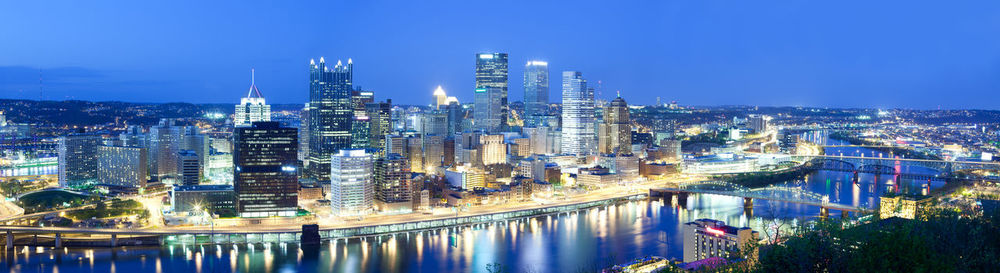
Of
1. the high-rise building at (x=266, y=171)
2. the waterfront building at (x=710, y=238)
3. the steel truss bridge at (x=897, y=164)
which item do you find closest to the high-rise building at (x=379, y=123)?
the high-rise building at (x=266, y=171)

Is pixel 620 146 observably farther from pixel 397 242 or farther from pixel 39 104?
pixel 39 104

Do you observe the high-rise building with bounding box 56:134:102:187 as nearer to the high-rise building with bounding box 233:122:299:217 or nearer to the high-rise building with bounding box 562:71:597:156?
the high-rise building with bounding box 233:122:299:217

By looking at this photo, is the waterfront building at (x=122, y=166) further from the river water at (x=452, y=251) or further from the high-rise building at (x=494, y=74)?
the high-rise building at (x=494, y=74)

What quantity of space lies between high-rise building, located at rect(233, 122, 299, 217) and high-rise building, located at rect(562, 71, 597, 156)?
20.2 m

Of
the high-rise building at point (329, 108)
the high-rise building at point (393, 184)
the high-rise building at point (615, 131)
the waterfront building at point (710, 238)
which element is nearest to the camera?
the waterfront building at point (710, 238)

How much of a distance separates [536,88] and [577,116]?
12338mm

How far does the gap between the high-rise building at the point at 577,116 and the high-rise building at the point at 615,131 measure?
0.58 meters

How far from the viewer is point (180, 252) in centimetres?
1545

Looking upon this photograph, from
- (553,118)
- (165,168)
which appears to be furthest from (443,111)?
(165,168)

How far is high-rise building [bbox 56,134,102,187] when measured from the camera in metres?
25.8

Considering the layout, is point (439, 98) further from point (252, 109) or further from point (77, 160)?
point (77, 160)

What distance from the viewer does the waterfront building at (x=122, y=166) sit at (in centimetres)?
2505

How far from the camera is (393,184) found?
20859mm

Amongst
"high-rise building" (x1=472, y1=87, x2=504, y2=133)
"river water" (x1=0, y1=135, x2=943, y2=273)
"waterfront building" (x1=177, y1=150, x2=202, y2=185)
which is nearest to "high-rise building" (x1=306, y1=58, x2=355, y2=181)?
"waterfront building" (x1=177, y1=150, x2=202, y2=185)
